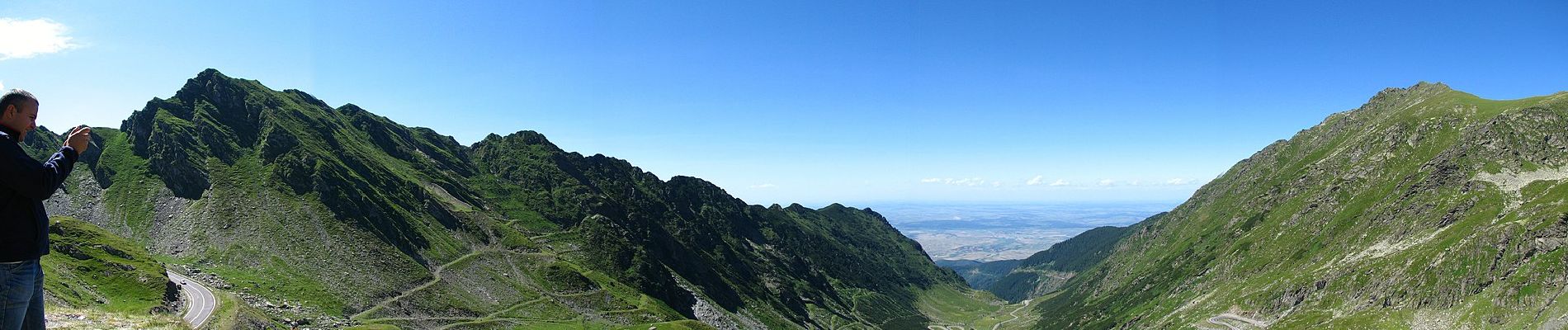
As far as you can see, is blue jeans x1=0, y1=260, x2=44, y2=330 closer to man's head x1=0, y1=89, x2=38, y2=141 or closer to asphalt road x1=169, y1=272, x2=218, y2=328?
man's head x1=0, y1=89, x2=38, y2=141

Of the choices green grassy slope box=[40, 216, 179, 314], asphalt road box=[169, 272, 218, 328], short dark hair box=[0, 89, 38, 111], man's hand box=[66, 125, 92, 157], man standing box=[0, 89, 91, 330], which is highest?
short dark hair box=[0, 89, 38, 111]

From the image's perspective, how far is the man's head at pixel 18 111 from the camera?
31.3ft

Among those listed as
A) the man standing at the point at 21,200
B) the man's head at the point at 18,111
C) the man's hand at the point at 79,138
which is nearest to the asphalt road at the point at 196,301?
the man's hand at the point at 79,138

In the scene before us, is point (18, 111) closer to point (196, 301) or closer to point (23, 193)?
point (23, 193)

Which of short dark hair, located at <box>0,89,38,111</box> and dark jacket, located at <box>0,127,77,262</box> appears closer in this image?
dark jacket, located at <box>0,127,77,262</box>

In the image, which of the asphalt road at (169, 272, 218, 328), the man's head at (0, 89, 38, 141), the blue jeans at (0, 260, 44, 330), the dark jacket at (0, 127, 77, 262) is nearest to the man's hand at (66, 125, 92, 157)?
the dark jacket at (0, 127, 77, 262)

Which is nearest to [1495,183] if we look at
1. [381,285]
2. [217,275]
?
[381,285]

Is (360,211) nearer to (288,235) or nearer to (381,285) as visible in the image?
(288,235)

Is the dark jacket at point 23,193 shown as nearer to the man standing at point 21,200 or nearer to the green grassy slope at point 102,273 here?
the man standing at point 21,200

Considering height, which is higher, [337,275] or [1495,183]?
[1495,183]

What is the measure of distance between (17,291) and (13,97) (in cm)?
302

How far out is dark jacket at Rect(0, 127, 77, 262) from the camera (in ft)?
28.4

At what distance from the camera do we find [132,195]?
547 ft

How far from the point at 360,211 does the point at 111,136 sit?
8683 centimetres
